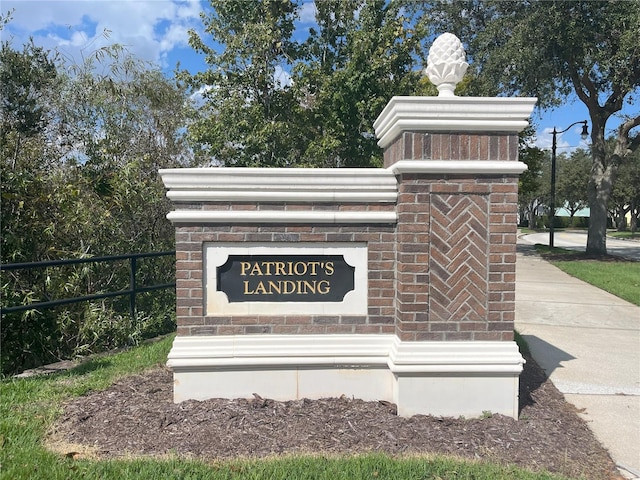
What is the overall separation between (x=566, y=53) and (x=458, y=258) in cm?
Answer: 1397

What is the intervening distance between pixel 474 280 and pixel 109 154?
6.43 metres

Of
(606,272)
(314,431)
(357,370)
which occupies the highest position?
(357,370)

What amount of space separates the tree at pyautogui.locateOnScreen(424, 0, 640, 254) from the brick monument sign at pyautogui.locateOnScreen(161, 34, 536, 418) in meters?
12.6

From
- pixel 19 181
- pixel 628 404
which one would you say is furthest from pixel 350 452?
pixel 19 181

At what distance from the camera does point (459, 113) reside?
3521 mm

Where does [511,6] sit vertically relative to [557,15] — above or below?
above

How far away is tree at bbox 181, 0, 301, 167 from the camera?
10617 millimetres

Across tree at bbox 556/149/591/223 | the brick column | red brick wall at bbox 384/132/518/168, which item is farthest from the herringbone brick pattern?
tree at bbox 556/149/591/223

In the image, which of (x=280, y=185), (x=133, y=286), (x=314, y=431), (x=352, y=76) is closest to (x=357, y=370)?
(x=314, y=431)

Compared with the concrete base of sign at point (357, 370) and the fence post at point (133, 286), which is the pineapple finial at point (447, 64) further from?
the fence post at point (133, 286)

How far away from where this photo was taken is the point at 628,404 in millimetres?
4070

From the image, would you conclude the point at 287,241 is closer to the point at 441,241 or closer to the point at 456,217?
the point at 441,241

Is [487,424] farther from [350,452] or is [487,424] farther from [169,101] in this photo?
[169,101]

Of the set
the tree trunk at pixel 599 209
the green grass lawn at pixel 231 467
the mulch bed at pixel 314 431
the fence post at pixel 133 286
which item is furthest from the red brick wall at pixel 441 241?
the tree trunk at pixel 599 209
